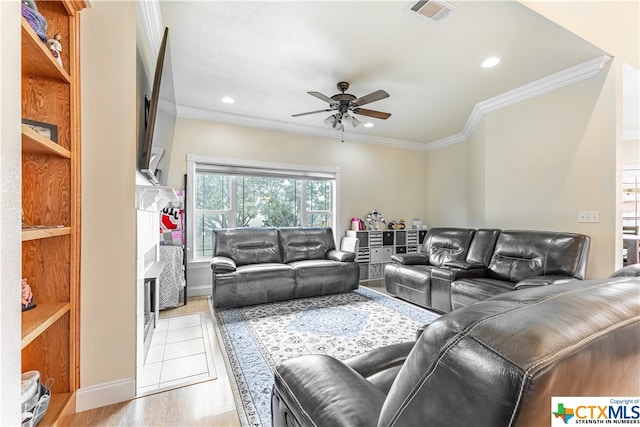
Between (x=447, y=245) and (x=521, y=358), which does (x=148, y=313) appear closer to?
(x=521, y=358)

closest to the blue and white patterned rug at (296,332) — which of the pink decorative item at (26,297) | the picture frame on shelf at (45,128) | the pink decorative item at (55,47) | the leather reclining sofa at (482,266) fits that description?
the leather reclining sofa at (482,266)

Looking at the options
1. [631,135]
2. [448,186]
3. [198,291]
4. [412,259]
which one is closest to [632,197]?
[631,135]

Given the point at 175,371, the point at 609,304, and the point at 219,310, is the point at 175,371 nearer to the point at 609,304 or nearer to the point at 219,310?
the point at 219,310

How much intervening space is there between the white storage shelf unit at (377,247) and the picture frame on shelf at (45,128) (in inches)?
160

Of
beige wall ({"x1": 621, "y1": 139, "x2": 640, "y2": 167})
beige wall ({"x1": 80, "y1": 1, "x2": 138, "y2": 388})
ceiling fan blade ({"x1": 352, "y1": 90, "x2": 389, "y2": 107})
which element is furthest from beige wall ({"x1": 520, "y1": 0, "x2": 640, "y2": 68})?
beige wall ({"x1": 621, "y1": 139, "x2": 640, "y2": 167})

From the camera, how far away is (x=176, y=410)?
1.71 meters

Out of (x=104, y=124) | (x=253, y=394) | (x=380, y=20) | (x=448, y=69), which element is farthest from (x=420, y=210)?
(x=104, y=124)

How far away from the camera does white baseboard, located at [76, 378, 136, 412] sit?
1.69 m

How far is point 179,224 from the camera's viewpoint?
3.82 metres

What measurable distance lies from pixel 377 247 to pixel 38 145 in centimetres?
456

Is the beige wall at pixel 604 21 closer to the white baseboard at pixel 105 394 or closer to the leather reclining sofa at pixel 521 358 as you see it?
the leather reclining sofa at pixel 521 358

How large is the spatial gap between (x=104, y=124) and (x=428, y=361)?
2128 mm

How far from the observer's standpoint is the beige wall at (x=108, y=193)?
1.71 meters

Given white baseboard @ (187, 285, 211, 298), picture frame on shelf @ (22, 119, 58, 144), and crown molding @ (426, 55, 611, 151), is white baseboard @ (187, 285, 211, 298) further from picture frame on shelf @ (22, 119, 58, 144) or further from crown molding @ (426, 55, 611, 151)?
crown molding @ (426, 55, 611, 151)
